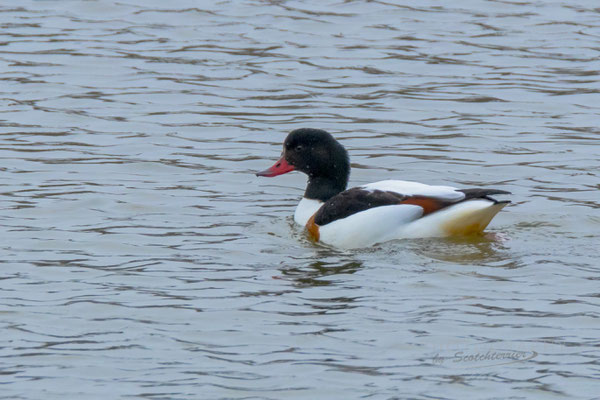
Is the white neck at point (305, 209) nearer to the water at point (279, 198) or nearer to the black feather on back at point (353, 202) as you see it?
the water at point (279, 198)

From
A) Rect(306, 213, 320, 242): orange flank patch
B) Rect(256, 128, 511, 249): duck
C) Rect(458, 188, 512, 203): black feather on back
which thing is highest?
Rect(458, 188, 512, 203): black feather on back

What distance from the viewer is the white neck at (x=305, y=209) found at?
39.0 ft

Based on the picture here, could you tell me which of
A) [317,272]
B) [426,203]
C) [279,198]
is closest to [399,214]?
[426,203]

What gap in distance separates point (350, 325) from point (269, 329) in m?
0.52

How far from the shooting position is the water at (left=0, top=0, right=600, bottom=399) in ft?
26.5

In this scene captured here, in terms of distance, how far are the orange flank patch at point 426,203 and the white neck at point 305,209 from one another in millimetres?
1068

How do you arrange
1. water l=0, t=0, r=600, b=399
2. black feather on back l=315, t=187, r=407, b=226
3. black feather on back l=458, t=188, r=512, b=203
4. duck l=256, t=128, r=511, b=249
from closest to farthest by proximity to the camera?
water l=0, t=0, r=600, b=399, black feather on back l=458, t=188, r=512, b=203, duck l=256, t=128, r=511, b=249, black feather on back l=315, t=187, r=407, b=226

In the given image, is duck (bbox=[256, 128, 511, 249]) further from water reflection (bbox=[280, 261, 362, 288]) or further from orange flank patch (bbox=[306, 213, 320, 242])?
water reflection (bbox=[280, 261, 362, 288])

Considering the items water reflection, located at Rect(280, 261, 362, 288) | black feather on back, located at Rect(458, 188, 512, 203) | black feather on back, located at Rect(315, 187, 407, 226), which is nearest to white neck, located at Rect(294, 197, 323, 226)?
black feather on back, located at Rect(315, 187, 407, 226)

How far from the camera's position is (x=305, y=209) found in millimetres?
12000

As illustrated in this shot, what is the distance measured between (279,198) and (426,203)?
2.47 m

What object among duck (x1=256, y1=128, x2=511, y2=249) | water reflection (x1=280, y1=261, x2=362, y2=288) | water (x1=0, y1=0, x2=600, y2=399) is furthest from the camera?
duck (x1=256, y1=128, x2=511, y2=249)

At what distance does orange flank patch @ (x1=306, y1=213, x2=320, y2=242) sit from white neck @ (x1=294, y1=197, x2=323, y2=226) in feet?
0.53

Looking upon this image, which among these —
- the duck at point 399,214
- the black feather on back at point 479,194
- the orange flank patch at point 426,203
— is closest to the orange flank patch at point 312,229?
the duck at point 399,214
